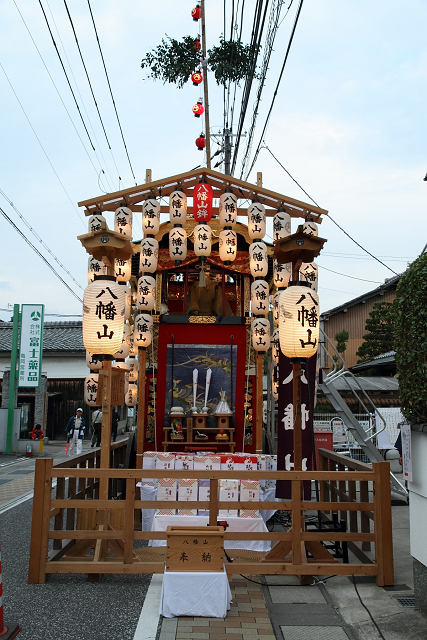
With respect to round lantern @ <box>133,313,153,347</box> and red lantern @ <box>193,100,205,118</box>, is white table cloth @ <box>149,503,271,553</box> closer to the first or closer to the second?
round lantern @ <box>133,313,153,347</box>

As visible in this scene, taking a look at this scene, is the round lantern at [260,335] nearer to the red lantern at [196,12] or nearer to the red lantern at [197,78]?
the red lantern at [197,78]

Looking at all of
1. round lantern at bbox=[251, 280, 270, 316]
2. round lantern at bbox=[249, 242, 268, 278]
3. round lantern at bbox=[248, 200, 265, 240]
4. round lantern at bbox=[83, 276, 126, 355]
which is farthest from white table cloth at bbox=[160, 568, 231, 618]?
round lantern at bbox=[248, 200, 265, 240]

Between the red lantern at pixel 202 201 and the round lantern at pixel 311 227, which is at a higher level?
the red lantern at pixel 202 201

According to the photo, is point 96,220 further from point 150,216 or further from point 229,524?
point 229,524

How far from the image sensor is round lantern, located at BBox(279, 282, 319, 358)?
680cm

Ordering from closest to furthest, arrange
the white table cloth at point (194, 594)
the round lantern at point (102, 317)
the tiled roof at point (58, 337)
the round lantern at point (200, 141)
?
1. the white table cloth at point (194, 594)
2. the round lantern at point (102, 317)
3. the round lantern at point (200, 141)
4. the tiled roof at point (58, 337)

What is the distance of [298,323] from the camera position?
22.4 ft

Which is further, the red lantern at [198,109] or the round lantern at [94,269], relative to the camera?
the red lantern at [198,109]

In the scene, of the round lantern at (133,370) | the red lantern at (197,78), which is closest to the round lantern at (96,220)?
the round lantern at (133,370)

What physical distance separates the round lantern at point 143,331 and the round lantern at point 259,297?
8.00 ft

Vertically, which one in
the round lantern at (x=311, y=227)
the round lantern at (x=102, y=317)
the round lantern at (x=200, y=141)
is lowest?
the round lantern at (x=102, y=317)

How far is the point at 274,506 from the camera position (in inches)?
234

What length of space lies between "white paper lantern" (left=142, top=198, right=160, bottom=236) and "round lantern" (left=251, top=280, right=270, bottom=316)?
106 inches

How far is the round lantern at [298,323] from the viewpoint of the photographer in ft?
22.3
